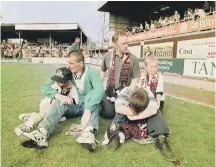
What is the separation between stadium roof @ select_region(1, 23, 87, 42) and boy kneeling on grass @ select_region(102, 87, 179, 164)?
4089 cm

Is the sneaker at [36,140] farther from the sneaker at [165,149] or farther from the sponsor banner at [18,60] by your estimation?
the sponsor banner at [18,60]

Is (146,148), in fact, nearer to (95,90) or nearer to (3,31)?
(95,90)

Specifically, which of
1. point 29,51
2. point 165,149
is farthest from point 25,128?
point 29,51

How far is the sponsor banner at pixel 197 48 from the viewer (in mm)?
15424

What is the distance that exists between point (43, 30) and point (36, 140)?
147ft

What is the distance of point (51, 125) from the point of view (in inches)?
148

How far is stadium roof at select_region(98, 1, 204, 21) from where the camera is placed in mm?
30516

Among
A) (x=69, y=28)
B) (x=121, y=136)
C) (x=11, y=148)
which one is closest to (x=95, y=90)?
(x=121, y=136)

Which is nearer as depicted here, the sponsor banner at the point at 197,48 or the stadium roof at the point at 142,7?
the sponsor banner at the point at 197,48

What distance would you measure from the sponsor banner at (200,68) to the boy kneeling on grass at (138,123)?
35.3 feet

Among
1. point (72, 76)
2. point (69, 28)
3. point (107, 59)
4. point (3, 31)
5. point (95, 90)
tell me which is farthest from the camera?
point (3, 31)

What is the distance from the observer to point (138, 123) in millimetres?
3992

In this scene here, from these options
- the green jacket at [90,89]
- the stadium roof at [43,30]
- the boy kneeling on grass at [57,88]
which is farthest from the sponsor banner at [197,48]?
the stadium roof at [43,30]

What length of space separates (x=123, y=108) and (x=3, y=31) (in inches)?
1940
